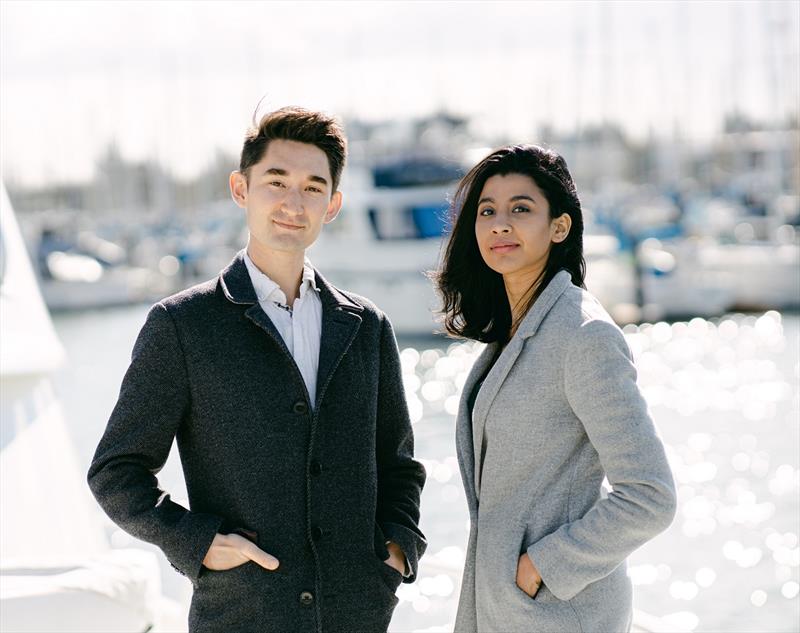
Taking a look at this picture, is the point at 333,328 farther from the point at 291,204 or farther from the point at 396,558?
the point at 396,558

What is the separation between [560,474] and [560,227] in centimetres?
58

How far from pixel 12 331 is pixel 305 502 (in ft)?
6.56

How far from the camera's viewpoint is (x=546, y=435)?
7.41ft

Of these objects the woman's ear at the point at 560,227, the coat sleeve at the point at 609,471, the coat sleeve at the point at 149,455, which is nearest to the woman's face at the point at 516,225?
the woman's ear at the point at 560,227

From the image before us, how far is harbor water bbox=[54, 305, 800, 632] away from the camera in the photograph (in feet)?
32.6

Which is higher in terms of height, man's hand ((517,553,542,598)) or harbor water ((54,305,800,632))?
man's hand ((517,553,542,598))

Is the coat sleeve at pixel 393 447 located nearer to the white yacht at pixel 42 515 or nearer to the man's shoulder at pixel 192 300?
the man's shoulder at pixel 192 300

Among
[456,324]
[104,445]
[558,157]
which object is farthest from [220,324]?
[558,157]

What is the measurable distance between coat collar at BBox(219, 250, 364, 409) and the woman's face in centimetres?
37

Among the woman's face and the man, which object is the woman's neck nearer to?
the woman's face

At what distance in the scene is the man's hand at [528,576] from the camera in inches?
87.9

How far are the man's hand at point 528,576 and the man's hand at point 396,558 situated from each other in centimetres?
35

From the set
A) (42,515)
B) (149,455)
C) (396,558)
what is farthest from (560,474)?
(42,515)

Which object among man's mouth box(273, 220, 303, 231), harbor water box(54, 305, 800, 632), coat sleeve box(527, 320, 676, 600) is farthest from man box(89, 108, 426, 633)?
harbor water box(54, 305, 800, 632)
